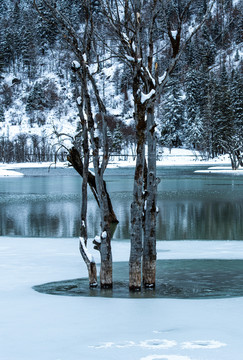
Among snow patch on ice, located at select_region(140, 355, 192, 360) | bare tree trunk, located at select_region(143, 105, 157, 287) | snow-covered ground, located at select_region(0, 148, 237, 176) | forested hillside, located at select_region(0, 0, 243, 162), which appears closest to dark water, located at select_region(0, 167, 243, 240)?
bare tree trunk, located at select_region(143, 105, 157, 287)

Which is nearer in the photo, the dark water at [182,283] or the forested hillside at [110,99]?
the dark water at [182,283]

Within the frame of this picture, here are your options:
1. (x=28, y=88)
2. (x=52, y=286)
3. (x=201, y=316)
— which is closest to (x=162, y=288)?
(x=52, y=286)

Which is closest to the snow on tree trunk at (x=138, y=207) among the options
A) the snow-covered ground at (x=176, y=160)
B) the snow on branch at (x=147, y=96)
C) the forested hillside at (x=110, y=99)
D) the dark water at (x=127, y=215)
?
the snow on branch at (x=147, y=96)

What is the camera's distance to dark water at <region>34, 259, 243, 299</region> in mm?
7266

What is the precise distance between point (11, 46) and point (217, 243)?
144 m

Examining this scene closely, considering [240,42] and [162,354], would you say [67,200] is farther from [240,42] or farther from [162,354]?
[240,42]

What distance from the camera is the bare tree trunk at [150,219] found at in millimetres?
7535

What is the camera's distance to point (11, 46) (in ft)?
486

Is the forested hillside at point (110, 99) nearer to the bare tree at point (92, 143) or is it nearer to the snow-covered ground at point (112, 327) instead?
the bare tree at point (92, 143)

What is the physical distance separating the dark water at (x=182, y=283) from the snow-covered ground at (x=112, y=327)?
1.65 ft

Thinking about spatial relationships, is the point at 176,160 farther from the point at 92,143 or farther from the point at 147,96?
the point at 147,96

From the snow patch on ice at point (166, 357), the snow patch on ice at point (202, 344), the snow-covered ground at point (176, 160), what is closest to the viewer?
the snow patch on ice at point (166, 357)

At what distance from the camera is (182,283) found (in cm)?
817

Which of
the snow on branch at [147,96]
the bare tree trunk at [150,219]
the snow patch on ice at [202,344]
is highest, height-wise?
the snow on branch at [147,96]
